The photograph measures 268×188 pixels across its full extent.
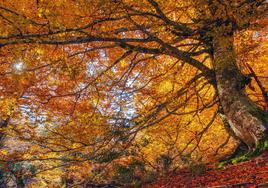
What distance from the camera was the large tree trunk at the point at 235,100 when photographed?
17.2 feet

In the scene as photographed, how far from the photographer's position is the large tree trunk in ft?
17.2

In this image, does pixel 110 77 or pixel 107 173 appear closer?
pixel 110 77

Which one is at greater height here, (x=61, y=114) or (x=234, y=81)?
(x=61, y=114)

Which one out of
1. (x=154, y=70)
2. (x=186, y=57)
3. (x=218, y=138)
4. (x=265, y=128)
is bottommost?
(x=265, y=128)

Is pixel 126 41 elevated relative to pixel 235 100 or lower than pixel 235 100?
elevated

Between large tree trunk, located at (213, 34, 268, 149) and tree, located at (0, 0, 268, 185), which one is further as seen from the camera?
large tree trunk, located at (213, 34, 268, 149)

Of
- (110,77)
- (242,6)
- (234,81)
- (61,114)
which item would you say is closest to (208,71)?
(234,81)

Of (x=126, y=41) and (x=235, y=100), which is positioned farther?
(x=235, y=100)

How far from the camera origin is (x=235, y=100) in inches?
223

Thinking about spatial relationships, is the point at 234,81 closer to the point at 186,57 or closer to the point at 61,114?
the point at 186,57

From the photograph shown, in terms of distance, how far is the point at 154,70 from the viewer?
27.2 feet

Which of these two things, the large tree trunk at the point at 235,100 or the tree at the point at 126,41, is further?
the large tree trunk at the point at 235,100

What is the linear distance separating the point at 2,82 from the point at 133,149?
5.81 meters

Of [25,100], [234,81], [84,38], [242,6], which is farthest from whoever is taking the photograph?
[25,100]
